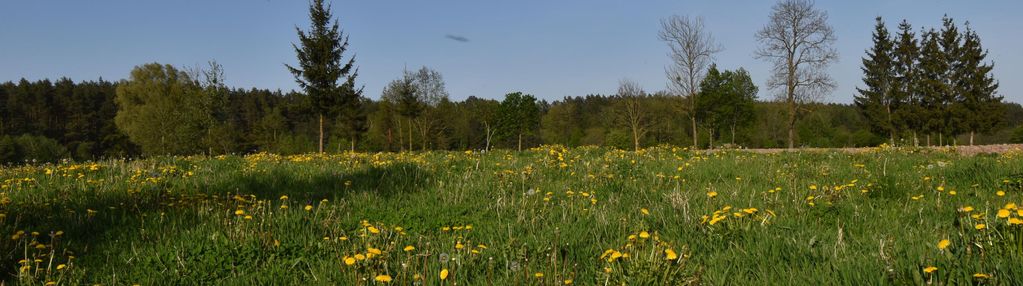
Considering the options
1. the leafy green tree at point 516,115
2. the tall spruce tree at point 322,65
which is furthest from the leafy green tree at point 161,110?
the leafy green tree at point 516,115

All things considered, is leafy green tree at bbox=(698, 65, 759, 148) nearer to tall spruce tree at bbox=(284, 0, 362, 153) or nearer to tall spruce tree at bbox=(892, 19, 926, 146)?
tall spruce tree at bbox=(892, 19, 926, 146)

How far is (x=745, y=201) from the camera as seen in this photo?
4965mm

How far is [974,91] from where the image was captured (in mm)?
41375

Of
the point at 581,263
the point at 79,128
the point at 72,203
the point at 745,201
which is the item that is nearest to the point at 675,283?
the point at 581,263

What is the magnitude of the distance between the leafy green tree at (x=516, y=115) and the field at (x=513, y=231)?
215 feet

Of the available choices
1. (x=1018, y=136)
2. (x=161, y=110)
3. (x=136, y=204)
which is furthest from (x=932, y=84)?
(x=161, y=110)

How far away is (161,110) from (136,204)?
5554cm

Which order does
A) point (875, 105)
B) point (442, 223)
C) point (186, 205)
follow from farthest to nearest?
1. point (875, 105)
2. point (186, 205)
3. point (442, 223)

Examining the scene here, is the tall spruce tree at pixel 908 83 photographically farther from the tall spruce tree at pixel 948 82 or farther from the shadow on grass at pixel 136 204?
the shadow on grass at pixel 136 204

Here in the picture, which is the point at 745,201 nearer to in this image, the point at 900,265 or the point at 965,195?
the point at 965,195

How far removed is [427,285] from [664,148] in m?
10.5

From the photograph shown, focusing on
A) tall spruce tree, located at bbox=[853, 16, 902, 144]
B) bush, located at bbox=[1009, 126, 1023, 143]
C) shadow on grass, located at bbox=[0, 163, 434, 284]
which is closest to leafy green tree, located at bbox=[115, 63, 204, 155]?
shadow on grass, located at bbox=[0, 163, 434, 284]

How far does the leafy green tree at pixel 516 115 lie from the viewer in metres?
73.9

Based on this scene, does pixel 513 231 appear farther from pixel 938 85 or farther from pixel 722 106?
pixel 722 106
